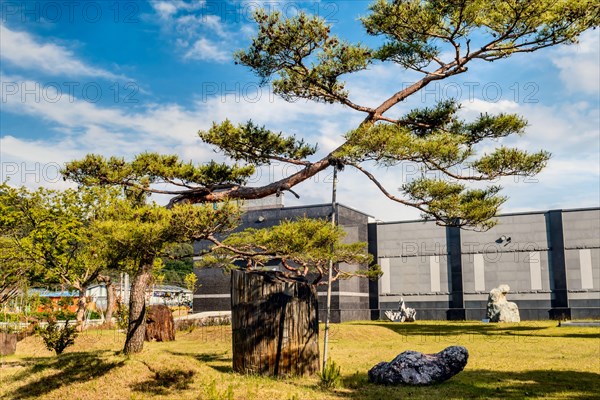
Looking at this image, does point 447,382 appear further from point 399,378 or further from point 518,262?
point 518,262

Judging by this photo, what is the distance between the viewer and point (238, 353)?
37.2ft

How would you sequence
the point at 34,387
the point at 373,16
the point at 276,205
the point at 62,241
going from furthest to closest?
the point at 276,205 < the point at 62,241 < the point at 373,16 < the point at 34,387

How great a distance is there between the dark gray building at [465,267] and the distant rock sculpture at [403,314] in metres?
1.53

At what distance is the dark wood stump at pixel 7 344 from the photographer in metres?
17.0

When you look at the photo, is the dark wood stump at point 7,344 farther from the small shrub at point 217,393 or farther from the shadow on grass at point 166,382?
the small shrub at point 217,393

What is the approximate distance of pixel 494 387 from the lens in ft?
34.5

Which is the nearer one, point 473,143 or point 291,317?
point 291,317

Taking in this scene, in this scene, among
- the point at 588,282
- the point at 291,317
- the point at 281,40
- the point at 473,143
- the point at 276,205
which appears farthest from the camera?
the point at 276,205

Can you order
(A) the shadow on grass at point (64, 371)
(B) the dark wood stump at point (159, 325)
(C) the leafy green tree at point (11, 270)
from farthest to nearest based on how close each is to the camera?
(B) the dark wood stump at point (159, 325) → (C) the leafy green tree at point (11, 270) → (A) the shadow on grass at point (64, 371)

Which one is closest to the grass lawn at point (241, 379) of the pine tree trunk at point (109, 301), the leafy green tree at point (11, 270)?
the leafy green tree at point (11, 270)

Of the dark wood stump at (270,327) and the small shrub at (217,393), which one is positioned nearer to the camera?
the small shrub at (217,393)

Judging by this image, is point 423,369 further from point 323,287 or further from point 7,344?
point 323,287

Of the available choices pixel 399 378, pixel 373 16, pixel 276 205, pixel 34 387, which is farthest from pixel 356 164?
pixel 276 205

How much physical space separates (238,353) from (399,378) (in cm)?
323
